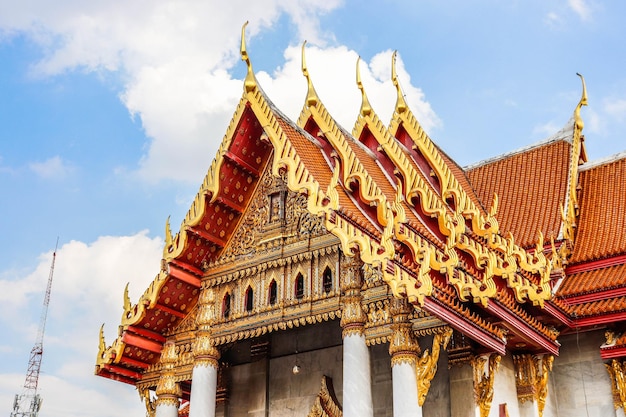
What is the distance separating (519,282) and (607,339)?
1.66 meters

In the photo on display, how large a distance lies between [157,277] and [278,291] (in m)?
1.80

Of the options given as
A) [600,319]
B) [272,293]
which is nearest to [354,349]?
[272,293]

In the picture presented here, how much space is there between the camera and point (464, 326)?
9.20 m

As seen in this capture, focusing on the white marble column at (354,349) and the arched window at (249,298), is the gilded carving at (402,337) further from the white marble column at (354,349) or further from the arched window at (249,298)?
the arched window at (249,298)

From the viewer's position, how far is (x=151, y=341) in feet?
38.8

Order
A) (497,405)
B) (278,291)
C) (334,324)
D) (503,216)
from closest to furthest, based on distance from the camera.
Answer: (497,405)
(278,291)
(334,324)
(503,216)

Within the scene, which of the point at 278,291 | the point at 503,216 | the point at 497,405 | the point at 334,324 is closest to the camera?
the point at 497,405

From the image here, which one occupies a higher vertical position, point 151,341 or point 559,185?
point 559,185

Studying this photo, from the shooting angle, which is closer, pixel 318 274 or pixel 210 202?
pixel 318 274

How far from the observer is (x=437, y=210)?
1099cm

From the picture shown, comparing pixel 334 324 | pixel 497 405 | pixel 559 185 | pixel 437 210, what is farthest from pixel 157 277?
pixel 559 185

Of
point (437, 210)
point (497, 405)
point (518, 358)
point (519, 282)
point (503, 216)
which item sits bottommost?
point (497, 405)

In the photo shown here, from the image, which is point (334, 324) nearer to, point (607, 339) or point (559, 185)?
point (607, 339)

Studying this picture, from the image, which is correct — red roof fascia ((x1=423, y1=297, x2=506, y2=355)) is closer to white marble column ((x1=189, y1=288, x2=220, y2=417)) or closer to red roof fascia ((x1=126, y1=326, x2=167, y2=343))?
white marble column ((x1=189, y1=288, x2=220, y2=417))
